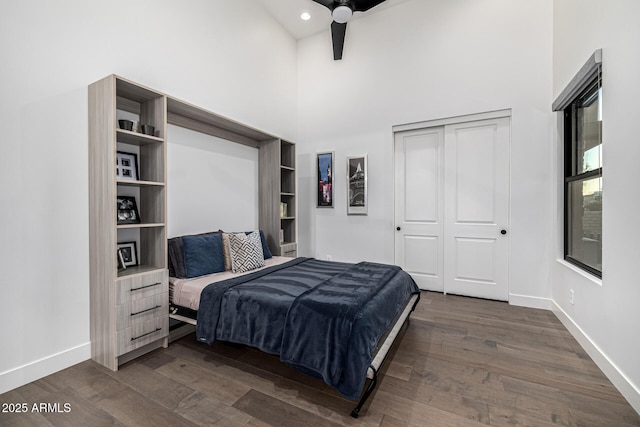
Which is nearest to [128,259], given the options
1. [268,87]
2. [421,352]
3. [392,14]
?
[421,352]

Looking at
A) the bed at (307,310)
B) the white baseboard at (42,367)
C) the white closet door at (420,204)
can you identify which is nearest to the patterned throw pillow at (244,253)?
the bed at (307,310)

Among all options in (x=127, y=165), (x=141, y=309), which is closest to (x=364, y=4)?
(x=127, y=165)

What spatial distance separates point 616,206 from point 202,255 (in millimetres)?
3293

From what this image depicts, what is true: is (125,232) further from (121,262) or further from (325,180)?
(325,180)

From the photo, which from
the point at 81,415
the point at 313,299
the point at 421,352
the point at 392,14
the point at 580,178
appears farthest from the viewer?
the point at 392,14

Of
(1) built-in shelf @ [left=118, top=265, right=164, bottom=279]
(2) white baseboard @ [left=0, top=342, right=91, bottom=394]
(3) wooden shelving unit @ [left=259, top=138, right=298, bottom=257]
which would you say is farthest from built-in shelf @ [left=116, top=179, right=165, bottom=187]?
(3) wooden shelving unit @ [left=259, top=138, right=298, bottom=257]

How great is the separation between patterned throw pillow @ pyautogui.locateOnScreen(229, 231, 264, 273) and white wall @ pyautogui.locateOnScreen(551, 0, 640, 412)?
2885 mm

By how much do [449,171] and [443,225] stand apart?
28.9 inches

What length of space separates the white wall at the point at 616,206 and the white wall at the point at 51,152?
12.0 feet

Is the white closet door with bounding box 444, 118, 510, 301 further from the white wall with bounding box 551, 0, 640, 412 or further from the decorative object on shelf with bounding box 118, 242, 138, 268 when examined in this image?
the decorative object on shelf with bounding box 118, 242, 138, 268

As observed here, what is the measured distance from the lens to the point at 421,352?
2.30 m

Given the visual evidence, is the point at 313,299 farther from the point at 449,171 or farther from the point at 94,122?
the point at 449,171

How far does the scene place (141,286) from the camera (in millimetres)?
2182

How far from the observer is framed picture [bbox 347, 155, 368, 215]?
426 centimetres
